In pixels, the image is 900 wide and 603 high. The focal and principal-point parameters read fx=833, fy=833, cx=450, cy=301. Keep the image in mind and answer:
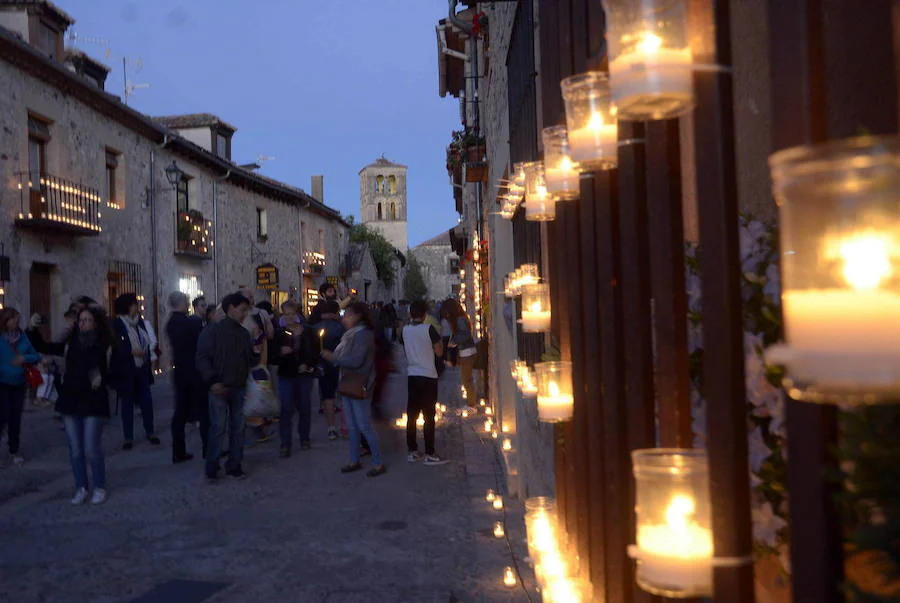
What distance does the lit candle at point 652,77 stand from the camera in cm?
154

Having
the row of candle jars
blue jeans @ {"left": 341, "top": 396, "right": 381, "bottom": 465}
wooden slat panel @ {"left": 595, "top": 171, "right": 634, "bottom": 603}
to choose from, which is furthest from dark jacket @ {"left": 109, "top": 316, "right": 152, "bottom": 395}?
wooden slat panel @ {"left": 595, "top": 171, "right": 634, "bottom": 603}

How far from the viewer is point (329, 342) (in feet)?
32.0

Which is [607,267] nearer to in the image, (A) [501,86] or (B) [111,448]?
(A) [501,86]

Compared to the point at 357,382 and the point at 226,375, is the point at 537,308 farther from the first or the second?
the point at 226,375

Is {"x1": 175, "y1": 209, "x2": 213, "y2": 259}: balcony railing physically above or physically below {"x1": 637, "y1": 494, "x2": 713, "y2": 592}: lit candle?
above

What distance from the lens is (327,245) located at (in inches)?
1515

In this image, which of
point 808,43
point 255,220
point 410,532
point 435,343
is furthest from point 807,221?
point 255,220

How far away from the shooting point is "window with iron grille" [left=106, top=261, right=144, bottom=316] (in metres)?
19.0

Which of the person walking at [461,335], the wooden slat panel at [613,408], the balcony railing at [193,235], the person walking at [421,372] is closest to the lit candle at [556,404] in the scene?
the wooden slat panel at [613,408]

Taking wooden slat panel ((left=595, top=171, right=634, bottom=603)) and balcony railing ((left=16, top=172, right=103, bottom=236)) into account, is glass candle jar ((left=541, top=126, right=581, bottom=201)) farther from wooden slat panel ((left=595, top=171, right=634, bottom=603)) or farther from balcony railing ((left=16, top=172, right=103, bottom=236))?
balcony railing ((left=16, top=172, right=103, bottom=236))

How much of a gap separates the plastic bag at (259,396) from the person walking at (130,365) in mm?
1853

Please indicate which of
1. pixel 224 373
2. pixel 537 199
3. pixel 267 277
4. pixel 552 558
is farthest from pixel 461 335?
pixel 267 277

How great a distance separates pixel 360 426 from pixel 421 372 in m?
0.86

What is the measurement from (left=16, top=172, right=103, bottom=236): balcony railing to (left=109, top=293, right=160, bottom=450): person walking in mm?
6583
